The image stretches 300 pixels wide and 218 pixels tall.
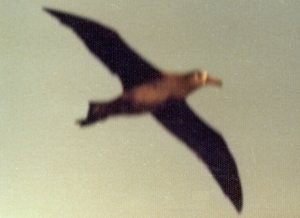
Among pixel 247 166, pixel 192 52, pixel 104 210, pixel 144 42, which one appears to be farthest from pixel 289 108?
pixel 104 210

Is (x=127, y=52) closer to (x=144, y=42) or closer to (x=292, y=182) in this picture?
(x=144, y=42)

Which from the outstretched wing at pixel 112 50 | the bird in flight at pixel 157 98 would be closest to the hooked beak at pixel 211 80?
the bird in flight at pixel 157 98

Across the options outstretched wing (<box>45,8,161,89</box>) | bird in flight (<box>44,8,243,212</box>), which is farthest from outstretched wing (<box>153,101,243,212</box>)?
outstretched wing (<box>45,8,161,89</box>)

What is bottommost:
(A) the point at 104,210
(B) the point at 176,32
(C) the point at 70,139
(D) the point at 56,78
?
(A) the point at 104,210

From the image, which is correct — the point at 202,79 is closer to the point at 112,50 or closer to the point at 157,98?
the point at 157,98

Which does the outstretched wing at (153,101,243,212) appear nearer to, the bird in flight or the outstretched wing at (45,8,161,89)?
the bird in flight

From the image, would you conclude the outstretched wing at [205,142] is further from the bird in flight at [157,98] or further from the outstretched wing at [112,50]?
the outstretched wing at [112,50]
